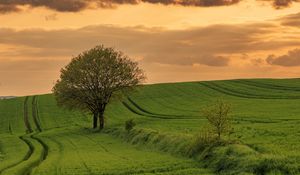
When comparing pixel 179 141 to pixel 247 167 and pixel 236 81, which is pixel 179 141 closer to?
pixel 247 167

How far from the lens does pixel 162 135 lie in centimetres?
5556

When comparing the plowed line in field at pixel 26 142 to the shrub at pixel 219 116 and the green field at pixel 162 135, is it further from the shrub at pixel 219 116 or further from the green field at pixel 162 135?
the shrub at pixel 219 116

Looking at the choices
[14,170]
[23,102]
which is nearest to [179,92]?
[23,102]

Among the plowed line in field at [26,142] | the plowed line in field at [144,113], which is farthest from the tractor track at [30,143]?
the plowed line in field at [144,113]

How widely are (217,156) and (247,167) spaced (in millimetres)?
5763

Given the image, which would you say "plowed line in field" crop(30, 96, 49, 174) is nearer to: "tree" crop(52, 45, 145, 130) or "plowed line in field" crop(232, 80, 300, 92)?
"tree" crop(52, 45, 145, 130)

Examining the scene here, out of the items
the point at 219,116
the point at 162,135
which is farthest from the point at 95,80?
the point at 219,116

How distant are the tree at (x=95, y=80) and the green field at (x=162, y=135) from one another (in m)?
6.65

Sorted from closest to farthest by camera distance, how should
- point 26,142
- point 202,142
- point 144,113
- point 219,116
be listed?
point 202,142
point 219,116
point 26,142
point 144,113

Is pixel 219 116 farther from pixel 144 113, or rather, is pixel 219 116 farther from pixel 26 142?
pixel 144 113

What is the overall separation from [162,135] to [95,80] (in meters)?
41.1

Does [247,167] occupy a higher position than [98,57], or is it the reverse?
[98,57]

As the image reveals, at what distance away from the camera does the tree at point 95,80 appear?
9312 centimetres

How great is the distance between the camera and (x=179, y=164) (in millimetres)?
39406
